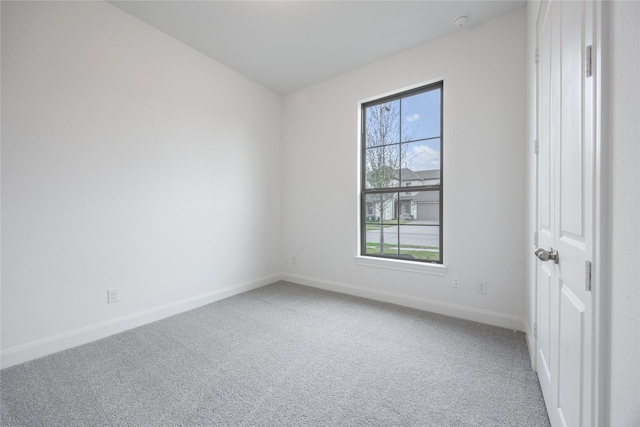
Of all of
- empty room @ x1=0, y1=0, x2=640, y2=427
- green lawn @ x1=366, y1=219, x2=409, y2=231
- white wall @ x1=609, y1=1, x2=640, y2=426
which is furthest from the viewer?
green lawn @ x1=366, y1=219, x2=409, y2=231

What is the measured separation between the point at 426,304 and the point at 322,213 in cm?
163

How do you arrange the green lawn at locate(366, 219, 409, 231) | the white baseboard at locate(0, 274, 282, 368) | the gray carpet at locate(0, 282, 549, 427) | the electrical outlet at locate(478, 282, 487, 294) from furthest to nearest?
1. the green lawn at locate(366, 219, 409, 231)
2. the electrical outlet at locate(478, 282, 487, 294)
3. the white baseboard at locate(0, 274, 282, 368)
4. the gray carpet at locate(0, 282, 549, 427)

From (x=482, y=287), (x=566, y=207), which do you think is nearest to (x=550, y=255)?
(x=566, y=207)

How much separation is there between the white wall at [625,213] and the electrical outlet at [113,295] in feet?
9.89

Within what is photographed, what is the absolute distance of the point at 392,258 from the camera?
315 centimetres

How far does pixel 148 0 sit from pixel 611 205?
3199 mm

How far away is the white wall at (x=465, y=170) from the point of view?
237cm

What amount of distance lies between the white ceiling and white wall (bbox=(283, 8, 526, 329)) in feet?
0.70

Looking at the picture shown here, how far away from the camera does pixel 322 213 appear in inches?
143

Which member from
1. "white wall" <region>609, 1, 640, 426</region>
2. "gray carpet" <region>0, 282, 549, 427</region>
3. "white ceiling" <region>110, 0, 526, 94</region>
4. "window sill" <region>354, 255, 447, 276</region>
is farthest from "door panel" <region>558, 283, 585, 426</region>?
"white ceiling" <region>110, 0, 526, 94</region>

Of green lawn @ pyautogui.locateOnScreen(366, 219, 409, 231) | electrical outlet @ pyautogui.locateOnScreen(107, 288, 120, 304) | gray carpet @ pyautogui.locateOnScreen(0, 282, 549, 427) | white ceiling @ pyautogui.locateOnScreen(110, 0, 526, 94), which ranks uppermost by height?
white ceiling @ pyautogui.locateOnScreen(110, 0, 526, 94)

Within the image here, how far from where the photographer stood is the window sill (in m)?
2.76

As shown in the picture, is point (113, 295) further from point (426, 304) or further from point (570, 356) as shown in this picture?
point (570, 356)

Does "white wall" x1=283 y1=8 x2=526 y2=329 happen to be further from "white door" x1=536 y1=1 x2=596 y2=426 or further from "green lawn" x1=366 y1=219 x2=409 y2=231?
"white door" x1=536 y1=1 x2=596 y2=426
